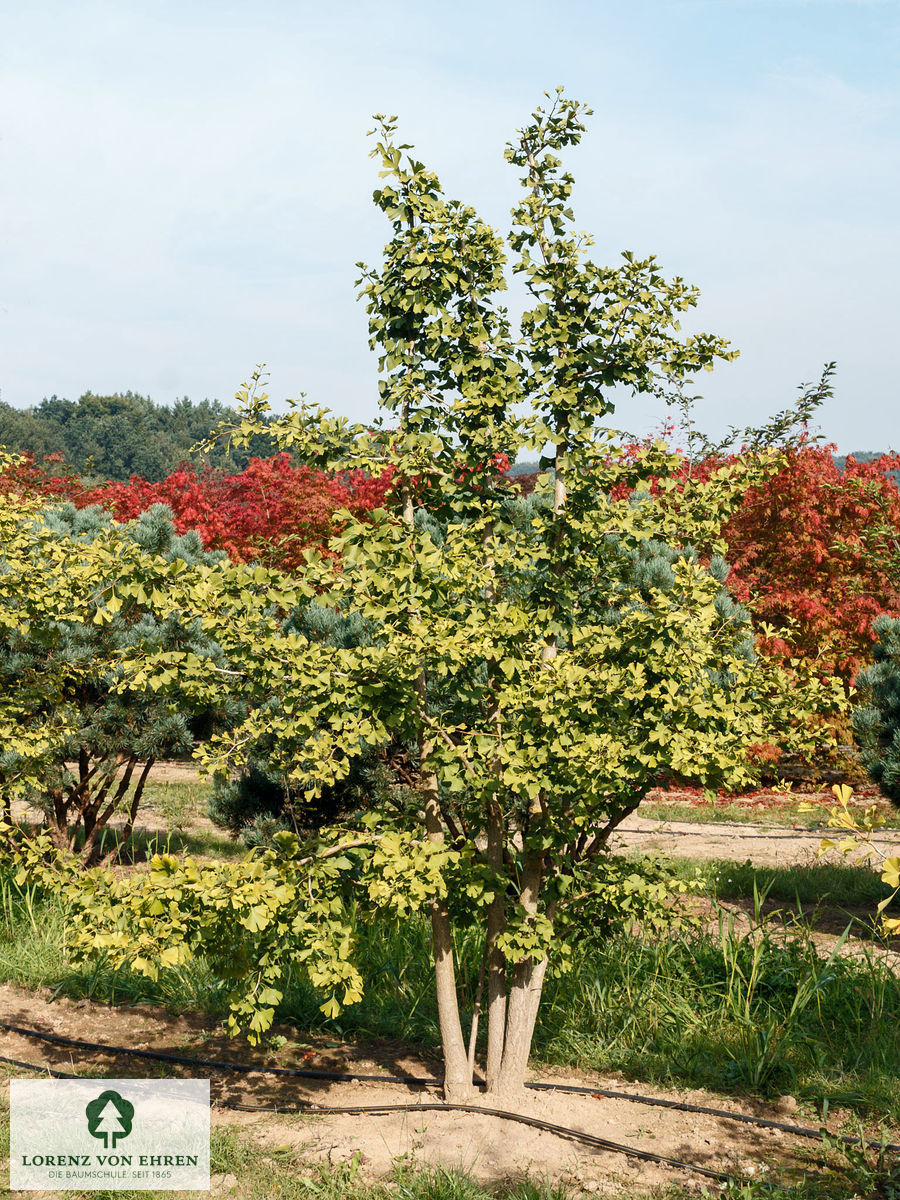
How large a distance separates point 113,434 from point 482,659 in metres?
75.9

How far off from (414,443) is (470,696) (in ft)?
3.52

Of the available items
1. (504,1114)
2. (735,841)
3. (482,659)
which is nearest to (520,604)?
(482,659)

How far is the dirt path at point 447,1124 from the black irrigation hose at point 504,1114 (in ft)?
0.08

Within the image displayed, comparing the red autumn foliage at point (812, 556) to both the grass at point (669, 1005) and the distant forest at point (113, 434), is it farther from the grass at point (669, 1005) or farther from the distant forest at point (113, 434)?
the distant forest at point (113, 434)

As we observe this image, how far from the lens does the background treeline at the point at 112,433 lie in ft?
218

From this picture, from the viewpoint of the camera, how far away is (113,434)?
74.6 metres

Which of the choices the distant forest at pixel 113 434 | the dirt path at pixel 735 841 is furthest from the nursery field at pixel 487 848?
the distant forest at pixel 113 434

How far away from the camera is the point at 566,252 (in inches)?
168

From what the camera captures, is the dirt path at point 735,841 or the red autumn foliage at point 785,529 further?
the red autumn foliage at point 785,529

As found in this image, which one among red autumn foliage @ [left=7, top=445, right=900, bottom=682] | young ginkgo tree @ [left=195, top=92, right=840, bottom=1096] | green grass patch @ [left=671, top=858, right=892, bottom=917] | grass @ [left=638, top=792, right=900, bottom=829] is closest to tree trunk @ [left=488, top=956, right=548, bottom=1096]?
young ginkgo tree @ [left=195, top=92, right=840, bottom=1096]

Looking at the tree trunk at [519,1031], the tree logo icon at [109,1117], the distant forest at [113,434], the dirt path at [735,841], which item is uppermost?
the distant forest at [113,434]

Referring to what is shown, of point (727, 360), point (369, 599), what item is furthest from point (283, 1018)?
point (727, 360)

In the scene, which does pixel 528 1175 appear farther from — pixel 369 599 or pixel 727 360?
pixel 727 360

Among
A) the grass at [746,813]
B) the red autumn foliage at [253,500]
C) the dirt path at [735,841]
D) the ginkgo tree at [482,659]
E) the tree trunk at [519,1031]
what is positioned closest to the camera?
the ginkgo tree at [482,659]
